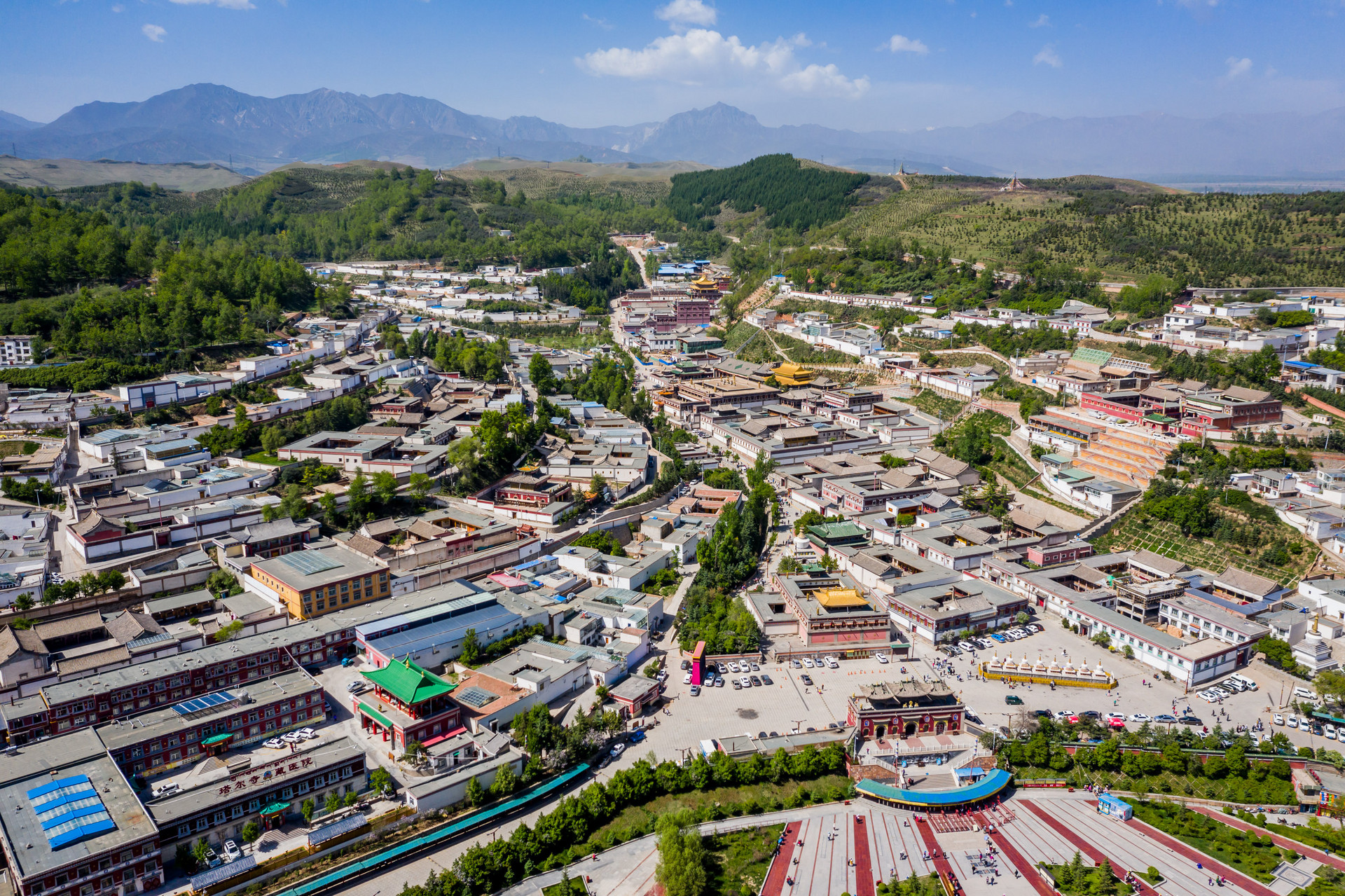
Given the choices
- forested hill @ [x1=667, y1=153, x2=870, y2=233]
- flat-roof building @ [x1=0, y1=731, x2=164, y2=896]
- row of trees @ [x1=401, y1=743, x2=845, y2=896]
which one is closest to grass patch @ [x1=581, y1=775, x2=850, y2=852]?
row of trees @ [x1=401, y1=743, x2=845, y2=896]

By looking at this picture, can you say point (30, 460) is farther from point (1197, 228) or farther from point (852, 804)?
point (1197, 228)

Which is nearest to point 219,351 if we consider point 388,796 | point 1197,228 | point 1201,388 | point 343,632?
point 343,632

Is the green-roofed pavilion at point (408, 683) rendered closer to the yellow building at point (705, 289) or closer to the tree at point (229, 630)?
the tree at point (229, 630)

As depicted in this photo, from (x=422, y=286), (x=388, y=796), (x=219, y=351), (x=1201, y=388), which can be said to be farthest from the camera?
(x=422, y=286)

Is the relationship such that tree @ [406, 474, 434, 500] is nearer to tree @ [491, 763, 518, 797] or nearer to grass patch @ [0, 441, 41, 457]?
grass patch @ [0, 441, 41, 457]

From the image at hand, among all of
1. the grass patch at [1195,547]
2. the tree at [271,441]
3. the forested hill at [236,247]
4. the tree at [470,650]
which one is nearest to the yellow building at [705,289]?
the forested hill at [236,247]

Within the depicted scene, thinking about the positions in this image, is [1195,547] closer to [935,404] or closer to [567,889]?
[935,404]

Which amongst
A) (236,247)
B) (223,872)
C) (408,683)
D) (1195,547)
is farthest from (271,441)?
(236,247)
